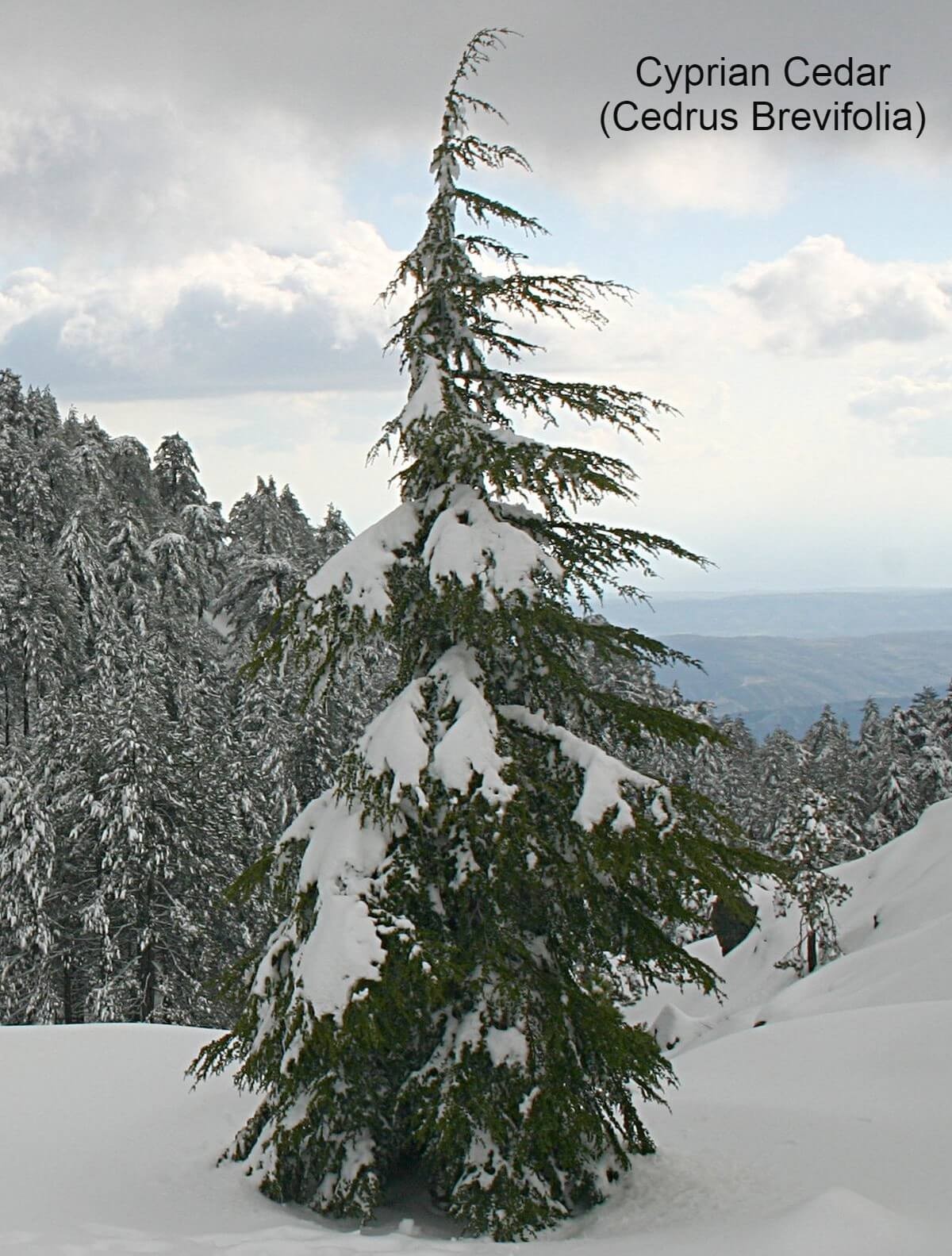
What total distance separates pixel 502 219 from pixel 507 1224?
866 centimetres

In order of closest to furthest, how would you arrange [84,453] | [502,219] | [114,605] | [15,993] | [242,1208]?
[242,1208]
[502,219]
[15,993]
[114,605]
[84,453]

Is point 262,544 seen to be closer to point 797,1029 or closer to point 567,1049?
point 797,1029

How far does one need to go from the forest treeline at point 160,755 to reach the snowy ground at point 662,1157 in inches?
75.7

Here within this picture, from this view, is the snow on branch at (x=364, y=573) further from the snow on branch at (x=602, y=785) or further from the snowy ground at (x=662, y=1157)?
the snowy ground at (x=662, y=1157)

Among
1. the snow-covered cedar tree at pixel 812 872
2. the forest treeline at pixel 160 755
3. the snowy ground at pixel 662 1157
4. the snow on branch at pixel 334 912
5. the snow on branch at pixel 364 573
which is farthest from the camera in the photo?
the snow-covered cedar tree at pixel 812 872

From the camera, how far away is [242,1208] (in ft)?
24.9

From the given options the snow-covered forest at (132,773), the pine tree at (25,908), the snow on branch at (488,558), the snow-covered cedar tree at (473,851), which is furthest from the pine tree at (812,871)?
the snow on branch at (488,558)

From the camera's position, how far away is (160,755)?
27547 mm

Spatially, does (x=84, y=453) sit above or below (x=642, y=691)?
above

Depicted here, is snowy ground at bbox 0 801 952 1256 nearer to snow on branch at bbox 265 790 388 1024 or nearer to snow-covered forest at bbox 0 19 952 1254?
snow-covered forest at bbox 0 19 952 1254

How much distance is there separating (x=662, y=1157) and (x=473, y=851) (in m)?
4.15

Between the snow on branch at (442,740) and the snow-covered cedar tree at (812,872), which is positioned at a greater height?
the snow on branch at (442,740)

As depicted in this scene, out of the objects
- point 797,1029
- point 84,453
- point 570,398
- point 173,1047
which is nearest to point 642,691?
point 797,1029

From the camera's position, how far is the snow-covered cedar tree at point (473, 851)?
7.21 meters
